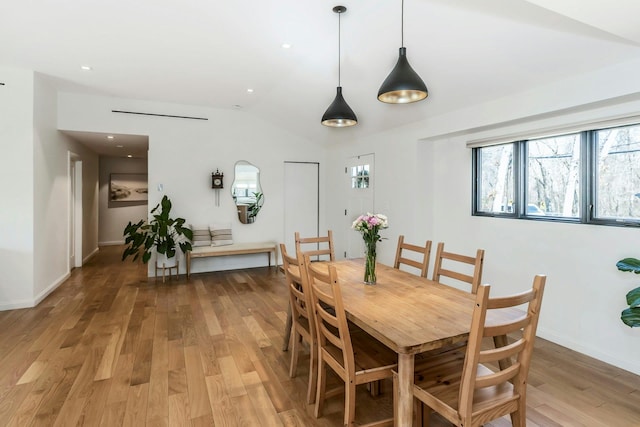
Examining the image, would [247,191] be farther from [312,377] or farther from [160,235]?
[312,377]

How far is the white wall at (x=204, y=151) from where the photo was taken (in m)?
5.29

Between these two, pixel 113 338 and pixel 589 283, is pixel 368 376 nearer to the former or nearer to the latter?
pixel 589 283

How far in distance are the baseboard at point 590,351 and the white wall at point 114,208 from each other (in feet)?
30.3

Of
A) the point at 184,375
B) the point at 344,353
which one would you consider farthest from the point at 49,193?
the point at 344,353

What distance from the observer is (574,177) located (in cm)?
320

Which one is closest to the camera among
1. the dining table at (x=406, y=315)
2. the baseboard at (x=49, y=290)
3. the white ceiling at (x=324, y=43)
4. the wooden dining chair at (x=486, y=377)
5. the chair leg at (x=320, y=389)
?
the wooden dining chair at (x=486, y=377)

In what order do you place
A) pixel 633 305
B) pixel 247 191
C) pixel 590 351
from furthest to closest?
pixel 247 191, pixel 590 351, pixel 633 305

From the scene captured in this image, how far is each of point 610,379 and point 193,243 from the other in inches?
216

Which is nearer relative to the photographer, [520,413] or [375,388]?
[520,413]

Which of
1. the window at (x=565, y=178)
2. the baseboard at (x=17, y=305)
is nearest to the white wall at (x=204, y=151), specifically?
the baseboard at (x=17, y=305)

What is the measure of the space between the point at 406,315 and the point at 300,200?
5.10 meters

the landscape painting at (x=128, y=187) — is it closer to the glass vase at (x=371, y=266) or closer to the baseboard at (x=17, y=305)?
the baseboard at (x=17, y=305)

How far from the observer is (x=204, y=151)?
5988mm

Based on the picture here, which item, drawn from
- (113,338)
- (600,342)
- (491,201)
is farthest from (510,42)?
(113,338)
